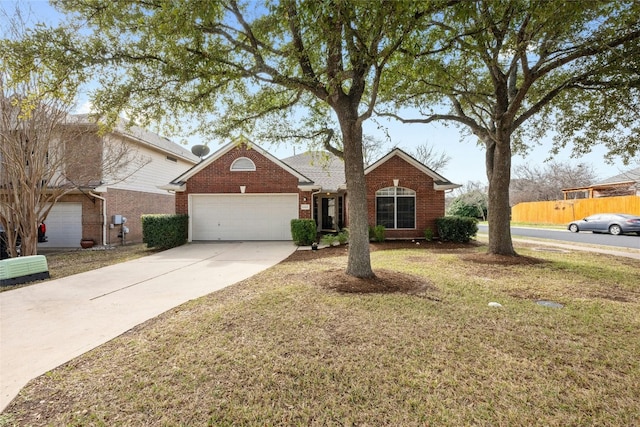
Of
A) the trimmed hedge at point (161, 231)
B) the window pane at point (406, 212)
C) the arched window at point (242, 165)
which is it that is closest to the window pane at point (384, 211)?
the window pane at point (406, 212)

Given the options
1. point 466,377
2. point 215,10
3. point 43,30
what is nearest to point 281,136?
point 215,10

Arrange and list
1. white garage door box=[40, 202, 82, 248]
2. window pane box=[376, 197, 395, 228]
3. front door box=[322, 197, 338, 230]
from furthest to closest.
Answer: front door box=[322, 197, 338, 230], window pane box=[376, 197, 395, 228], white garage door box=[40, 202, 82, 248]

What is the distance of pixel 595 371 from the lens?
3143mm

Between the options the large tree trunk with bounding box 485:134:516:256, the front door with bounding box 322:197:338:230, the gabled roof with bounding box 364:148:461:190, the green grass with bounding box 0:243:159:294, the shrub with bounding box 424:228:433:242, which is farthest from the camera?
the front door with bounding box 322:197:338:230

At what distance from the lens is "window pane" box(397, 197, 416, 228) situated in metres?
15.4

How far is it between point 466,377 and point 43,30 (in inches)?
336

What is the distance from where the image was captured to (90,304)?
5633 mm

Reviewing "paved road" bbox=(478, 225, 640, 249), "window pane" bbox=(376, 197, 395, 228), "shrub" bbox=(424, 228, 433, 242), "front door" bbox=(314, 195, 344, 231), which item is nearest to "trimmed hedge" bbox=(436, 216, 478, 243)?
"shrub" bbox=(424, 228, 433, 242)

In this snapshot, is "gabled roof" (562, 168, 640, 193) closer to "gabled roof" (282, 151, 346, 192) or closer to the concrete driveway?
"gabled roof" (282, 151, 346, 192)

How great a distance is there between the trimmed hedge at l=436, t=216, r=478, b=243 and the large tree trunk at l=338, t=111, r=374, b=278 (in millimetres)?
9171

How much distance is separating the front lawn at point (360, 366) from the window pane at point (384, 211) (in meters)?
9.62

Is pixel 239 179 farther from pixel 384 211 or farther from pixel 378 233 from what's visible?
pixel 384 211

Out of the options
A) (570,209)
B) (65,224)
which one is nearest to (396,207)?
(65,224)

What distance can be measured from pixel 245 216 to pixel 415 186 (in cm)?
868
